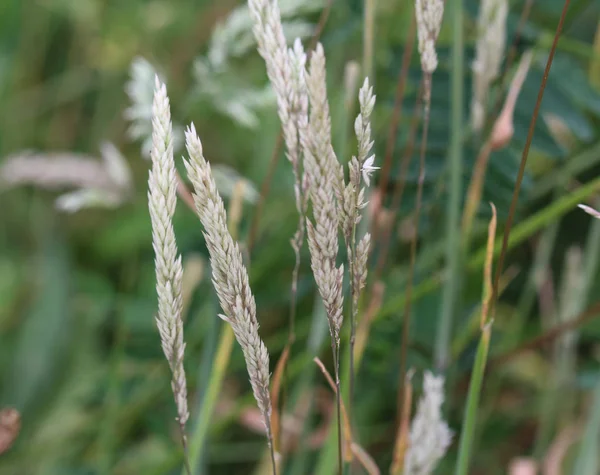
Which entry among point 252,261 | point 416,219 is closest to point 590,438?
point 416,219

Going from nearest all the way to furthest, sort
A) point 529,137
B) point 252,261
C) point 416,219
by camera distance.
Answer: point 529,137, point 416,219, point 252,261

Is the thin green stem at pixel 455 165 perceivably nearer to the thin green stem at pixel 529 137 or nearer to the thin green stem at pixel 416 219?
the thin green stem at pixel 416 219

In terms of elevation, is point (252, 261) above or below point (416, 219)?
below

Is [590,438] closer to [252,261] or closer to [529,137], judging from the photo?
[529,137]

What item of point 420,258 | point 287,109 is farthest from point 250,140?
point 287,109

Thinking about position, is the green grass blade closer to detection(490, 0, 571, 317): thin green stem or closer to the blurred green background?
the blurred green background

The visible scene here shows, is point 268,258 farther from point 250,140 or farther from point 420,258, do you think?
point 250,140

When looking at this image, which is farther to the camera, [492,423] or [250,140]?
[250,140]

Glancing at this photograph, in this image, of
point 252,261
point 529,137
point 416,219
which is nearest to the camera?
point 529,137

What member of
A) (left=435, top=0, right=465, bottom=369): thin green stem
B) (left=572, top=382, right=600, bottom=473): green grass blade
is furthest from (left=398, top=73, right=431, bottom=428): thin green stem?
(left=572, top=382, right=600, bottom=473): green grass blade
